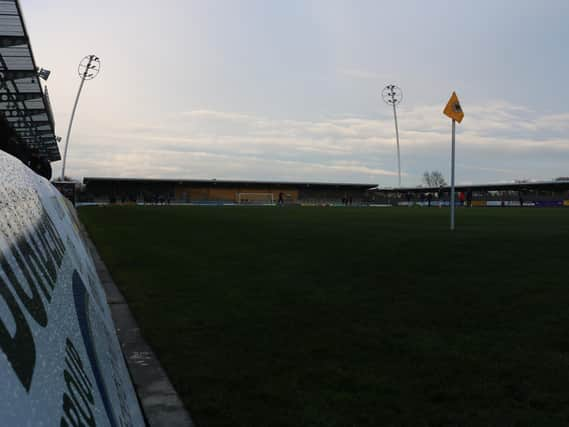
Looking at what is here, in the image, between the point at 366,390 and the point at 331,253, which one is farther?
the point at 331,253

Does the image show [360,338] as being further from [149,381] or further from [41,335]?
[41,335]

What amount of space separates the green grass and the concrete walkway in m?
0.08

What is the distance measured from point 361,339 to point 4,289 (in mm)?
3649

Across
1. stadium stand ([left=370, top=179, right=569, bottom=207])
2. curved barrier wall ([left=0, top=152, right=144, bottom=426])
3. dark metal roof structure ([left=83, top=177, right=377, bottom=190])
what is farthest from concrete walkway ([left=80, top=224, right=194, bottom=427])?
dark metal roof structure ([left=83, top=177, right=377, bottom=190])

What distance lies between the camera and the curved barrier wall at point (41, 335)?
33.9 inches

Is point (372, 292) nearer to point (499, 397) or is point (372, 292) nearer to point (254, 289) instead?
point (254, 289)

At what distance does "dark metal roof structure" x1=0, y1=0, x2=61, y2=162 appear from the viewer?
46.0 ft

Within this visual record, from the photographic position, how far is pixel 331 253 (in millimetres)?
10602

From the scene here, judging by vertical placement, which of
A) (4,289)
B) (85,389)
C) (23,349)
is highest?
(4,289)

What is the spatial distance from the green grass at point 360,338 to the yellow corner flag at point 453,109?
9.67 meters

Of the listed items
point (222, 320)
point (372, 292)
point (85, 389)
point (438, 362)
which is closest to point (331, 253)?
point (372, 292)

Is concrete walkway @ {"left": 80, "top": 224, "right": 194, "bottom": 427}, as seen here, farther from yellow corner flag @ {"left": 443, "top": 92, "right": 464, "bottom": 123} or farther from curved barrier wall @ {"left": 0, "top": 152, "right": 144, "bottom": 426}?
yellow corner flag @ {"left": 443, "top": 92, "right": 464, "bottom": 123}

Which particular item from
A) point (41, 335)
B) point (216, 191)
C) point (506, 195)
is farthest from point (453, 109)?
point (506, 195)

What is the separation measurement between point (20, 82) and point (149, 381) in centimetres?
2059
